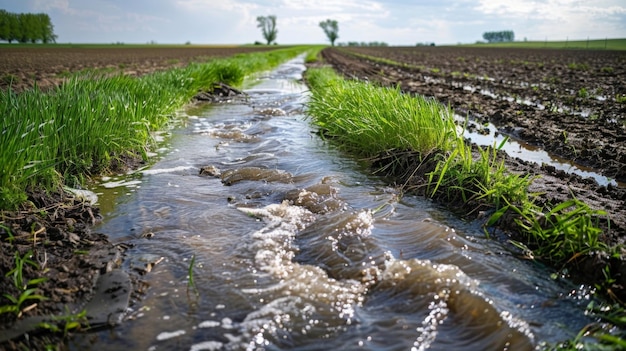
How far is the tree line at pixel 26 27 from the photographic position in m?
58.4

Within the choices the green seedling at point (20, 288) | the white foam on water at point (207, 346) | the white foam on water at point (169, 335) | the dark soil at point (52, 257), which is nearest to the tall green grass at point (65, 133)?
the dark soil at point (52, 257)

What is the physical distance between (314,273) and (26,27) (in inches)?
2870

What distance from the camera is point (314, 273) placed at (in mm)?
2934

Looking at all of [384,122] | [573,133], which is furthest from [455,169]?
[573,133]

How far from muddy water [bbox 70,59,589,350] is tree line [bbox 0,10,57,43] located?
67274 mm

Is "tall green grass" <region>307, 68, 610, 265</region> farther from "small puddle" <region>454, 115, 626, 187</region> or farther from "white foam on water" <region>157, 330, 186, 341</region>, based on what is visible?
"white foam on water" <region>157, 330, 186, 341</region>

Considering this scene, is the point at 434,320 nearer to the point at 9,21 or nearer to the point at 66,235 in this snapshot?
the point at 66,235

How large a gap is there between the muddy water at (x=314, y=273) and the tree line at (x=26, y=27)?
6727 cm

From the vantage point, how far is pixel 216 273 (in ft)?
9.70

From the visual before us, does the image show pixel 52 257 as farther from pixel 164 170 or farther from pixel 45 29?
pixel 45 29

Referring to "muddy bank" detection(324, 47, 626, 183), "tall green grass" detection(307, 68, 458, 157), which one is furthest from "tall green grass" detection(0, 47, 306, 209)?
"muddy bank" detection(324, 47, 626, 183)

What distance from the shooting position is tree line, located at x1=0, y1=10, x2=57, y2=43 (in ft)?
192

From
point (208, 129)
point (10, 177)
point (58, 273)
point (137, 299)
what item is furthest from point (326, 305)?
point (208, 129)

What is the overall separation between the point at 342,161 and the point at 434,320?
3.68m
